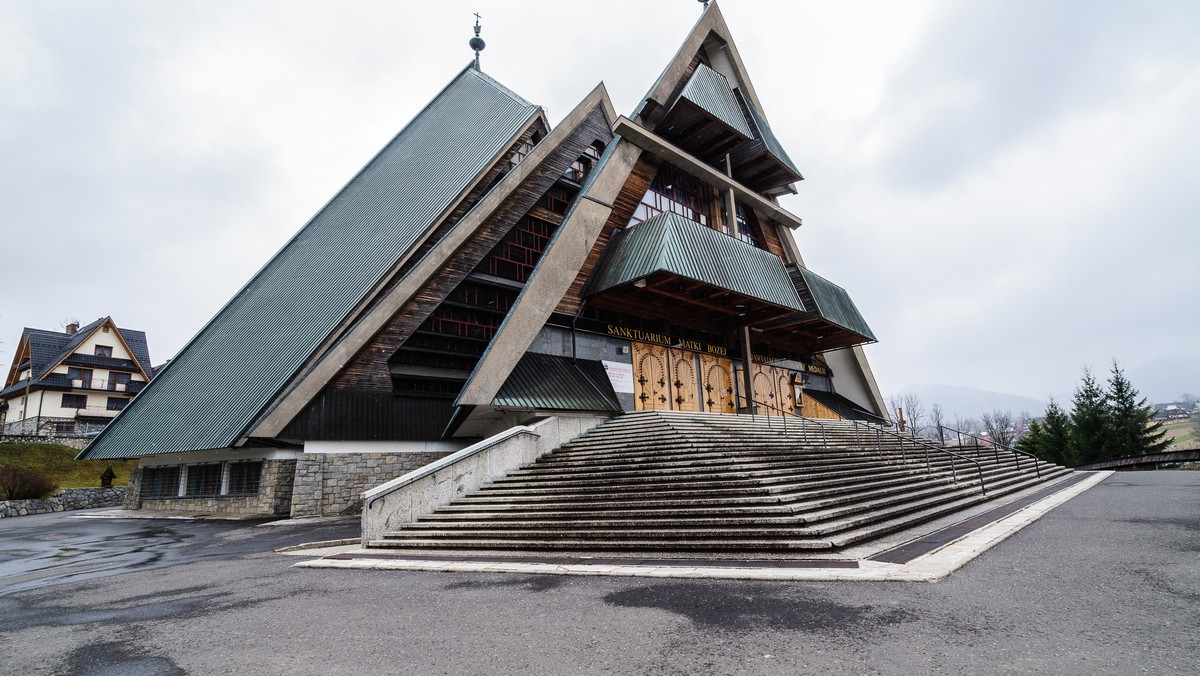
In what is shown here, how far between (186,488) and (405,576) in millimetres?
16678

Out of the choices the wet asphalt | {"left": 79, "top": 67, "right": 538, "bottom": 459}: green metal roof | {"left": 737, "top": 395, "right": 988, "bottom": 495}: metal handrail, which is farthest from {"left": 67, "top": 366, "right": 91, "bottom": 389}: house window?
{"left": 737, "top": 395, "right": 988, "bottom": 495}: metal handrail

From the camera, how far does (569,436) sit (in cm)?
1401

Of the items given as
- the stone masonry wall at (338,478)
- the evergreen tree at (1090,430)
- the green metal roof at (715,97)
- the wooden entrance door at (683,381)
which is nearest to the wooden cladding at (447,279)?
the stone masonry wall at (338,478)

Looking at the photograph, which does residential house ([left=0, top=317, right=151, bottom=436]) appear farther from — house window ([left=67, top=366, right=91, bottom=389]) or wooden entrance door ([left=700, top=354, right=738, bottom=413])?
wooden entrance door ([left=700, top=354, right=738, bottom=413])

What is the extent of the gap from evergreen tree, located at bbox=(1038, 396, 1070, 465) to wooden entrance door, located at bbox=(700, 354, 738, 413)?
22.1 metres

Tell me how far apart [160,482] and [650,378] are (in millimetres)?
18003

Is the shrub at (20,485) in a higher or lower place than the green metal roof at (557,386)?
lower

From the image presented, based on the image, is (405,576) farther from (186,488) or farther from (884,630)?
(186,488)

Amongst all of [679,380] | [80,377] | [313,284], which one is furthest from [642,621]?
[80,377]

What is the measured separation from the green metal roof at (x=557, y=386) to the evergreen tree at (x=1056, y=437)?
2847 centimetres

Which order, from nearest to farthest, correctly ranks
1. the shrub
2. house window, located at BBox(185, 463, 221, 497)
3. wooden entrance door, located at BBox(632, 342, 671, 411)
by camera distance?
1. house window, located at BBox(185, 463, 221, 497)
2. wooden entrance door, located at BBox(632, 342, 671, 411)
3. the shrub

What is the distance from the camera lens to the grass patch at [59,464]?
29719 mm

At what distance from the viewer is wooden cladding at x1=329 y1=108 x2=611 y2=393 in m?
15.3

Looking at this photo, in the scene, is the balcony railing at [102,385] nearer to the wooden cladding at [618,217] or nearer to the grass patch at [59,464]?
the grass patch at [59,464]
